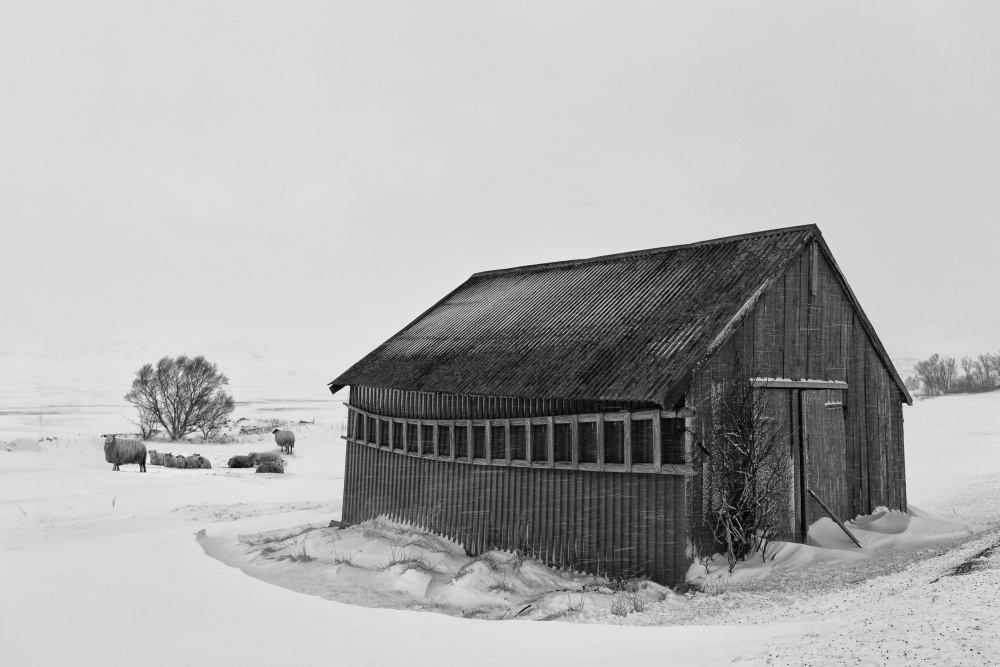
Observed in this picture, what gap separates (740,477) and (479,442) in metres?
5.18

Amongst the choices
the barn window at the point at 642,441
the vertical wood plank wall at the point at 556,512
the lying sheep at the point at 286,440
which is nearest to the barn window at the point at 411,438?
the vertical wood plank wall at the point at 556,512

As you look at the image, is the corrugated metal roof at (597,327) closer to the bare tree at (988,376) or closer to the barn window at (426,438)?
the barn window at (426,438)

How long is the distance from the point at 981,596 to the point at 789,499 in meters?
5.73

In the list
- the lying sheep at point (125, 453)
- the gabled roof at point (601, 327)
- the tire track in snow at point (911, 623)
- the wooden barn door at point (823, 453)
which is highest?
the gabled roof at point (601, 327)

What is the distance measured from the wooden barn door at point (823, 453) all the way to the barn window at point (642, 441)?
334 centimetres

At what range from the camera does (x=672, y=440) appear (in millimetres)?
11250

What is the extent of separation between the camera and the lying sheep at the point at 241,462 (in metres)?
33.2

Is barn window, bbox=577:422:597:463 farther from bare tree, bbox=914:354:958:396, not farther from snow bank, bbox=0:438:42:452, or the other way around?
bare tree, bbox=914:354:958:396

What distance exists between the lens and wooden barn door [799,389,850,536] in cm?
1302

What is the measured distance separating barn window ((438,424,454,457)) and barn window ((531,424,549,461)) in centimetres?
270

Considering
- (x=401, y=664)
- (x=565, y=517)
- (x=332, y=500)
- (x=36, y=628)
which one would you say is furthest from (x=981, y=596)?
(x=332, y=500)

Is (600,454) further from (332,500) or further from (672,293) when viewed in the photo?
(332,500)

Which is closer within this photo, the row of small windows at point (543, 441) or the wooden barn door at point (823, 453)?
the row of small windows at point (543, 441)

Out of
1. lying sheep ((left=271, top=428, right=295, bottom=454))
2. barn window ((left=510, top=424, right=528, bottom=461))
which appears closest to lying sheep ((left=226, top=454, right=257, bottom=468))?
lying sheep ((left=271, top=428, right=295, bottom=454))
